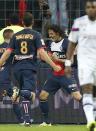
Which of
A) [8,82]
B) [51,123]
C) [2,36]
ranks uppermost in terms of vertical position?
[2,36]

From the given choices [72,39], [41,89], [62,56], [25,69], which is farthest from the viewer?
[41,89]

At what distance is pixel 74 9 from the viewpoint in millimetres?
16688

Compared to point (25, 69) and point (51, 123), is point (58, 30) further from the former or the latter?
point (51, 123)

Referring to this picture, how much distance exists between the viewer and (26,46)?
13352 mm

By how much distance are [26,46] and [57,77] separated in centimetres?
130

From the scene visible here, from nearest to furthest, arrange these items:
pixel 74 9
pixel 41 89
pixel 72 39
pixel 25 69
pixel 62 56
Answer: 1. pixel 72 39
2. pixel 25 69
3. pixel 62 56
4. pixel 41 89
5. pixel 74 9

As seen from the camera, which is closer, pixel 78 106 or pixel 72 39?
pixel 72 39

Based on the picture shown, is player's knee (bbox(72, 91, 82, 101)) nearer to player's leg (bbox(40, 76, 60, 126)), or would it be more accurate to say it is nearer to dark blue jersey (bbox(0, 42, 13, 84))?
player's leg (bbox(40, 76, 60, 126))

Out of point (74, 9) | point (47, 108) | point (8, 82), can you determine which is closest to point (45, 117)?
point (47, 108)

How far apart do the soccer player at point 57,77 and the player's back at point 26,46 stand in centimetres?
92

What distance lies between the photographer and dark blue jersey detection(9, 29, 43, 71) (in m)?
13.3

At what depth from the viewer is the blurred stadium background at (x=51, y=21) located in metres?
15.3

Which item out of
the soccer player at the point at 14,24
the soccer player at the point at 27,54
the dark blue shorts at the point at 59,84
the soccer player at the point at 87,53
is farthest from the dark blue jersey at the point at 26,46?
the soccer player at the point at 87,53

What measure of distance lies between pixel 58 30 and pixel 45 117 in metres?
1.86
